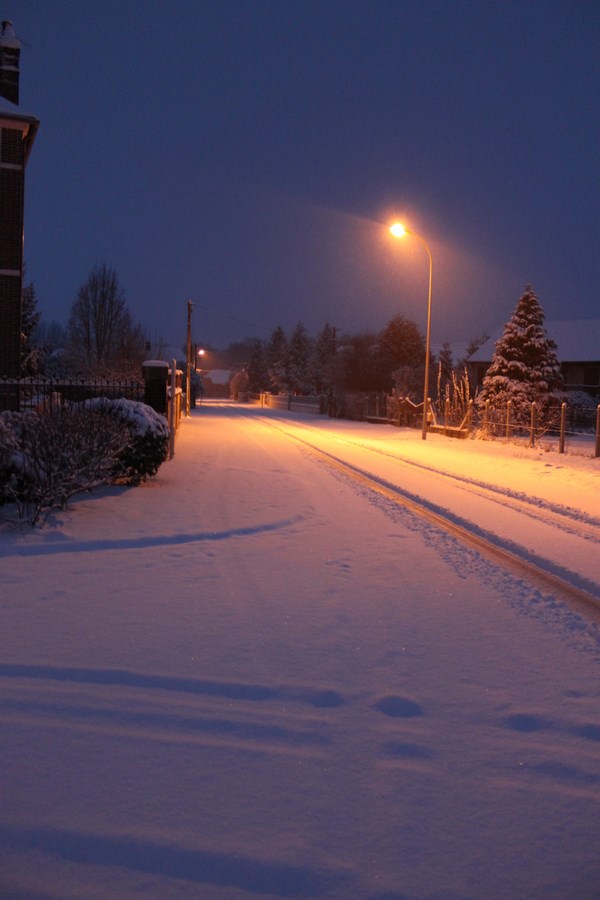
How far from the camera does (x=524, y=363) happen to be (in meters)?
38.3

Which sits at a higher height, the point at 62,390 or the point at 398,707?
the point at 62,390

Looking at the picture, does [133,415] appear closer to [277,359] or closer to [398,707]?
[398,707]

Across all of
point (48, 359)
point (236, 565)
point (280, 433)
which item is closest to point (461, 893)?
point (236, 565)

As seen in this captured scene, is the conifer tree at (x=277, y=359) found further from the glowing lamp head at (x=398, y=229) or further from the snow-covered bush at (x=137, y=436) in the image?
the snow-covered bush at (x=137, y=436)

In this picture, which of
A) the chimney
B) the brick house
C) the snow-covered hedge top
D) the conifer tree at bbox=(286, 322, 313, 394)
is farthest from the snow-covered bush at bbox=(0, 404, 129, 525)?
the conifer tree at bbox=(286, 322, 313, 394)

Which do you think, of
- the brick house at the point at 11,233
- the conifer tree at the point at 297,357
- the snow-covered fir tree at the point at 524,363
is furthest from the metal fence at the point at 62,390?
the conifer tree at the point at 297,357

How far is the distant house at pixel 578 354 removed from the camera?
169 feet

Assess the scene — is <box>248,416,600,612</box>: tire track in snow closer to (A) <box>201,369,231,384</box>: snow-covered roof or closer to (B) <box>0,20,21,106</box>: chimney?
(B) <box>0,20,21,106</box>: chimney

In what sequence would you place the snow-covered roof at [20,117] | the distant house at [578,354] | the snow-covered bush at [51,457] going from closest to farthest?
the snow-covered bush at [51,457] → the snow-covered roof at [20,117] → the distant house at [578,354]

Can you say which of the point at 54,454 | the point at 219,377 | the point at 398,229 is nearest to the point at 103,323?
the point at 398,229

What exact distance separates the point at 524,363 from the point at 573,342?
58.9 feet

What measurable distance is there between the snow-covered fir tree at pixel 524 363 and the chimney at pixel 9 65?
24722 millimetres

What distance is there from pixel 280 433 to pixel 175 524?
2226 cm

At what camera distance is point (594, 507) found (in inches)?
505
